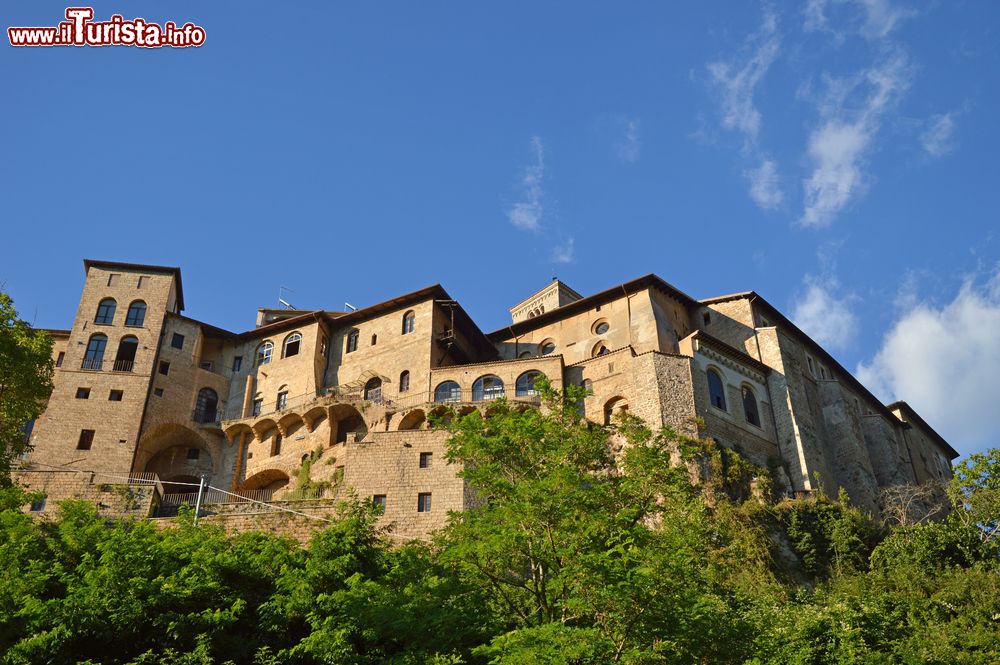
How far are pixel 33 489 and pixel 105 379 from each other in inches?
437

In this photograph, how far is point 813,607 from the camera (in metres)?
27.4

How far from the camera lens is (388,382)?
154 ft

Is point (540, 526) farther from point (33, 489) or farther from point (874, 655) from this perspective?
point (33, 489)

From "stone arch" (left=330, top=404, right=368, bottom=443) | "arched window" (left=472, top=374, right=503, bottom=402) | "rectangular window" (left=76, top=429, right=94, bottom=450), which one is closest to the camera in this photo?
"rectangular window" (left=76, top=429, right=94, bottom=450)

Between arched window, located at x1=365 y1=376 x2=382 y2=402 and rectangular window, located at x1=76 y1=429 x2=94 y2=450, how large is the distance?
12.9 m

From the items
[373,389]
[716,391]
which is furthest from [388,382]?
[716,391]

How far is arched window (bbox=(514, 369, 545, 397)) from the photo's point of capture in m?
44.5

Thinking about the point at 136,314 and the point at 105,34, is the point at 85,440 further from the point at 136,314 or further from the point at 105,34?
the point at 105,34

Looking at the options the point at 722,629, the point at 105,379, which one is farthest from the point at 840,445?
the point at 105,379

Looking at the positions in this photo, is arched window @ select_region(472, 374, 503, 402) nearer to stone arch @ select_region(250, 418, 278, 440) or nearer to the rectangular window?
stone arch @ select_region(250, 418, 278, 440)

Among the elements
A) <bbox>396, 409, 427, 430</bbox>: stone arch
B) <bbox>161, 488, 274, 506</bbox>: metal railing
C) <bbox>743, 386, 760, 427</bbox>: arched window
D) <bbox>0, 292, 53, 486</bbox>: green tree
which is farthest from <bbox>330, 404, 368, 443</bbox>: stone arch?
<bbox>743, 386, 760, 427</bbox>: arched window

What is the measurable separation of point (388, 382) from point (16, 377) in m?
19.4

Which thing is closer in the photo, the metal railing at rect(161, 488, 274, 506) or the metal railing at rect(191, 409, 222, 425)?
the metal railing at rect(161, 488, 274, 506)

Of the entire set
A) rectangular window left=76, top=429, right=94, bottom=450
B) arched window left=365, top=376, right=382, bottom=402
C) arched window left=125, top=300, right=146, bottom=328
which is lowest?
rectangular window left=76, top=429, right=94, bottom=450
